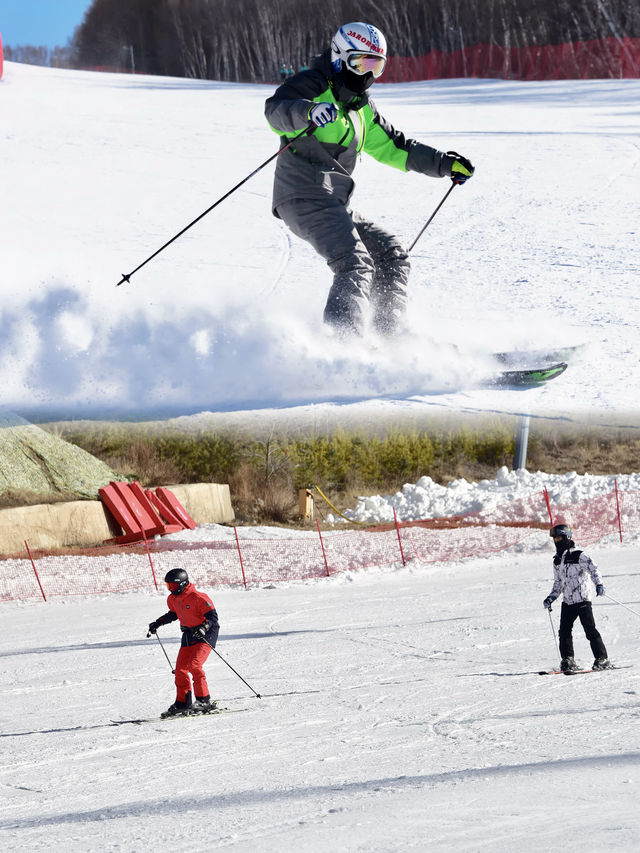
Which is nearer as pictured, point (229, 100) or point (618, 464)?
point (229, 100)

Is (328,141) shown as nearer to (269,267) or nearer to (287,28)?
(269,267)

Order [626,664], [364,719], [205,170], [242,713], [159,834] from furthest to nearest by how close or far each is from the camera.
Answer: [205,170] < [626,664] < [242,713] < [364,719] < [159,834]

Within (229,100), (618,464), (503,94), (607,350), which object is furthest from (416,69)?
(607,350)

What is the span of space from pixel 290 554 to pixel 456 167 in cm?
946

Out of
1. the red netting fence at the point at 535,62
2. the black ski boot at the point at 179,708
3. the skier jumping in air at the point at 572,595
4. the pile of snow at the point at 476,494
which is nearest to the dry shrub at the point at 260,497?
the pile of snow at the point at 476,494

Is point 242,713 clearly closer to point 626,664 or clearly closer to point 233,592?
point 626,664

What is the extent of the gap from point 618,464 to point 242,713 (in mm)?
15555

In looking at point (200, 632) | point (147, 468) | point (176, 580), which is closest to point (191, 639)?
point (200, 632)

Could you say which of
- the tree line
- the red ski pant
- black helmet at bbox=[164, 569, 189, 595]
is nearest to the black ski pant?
black helmet at bbox=[164, 569, 189, 595]

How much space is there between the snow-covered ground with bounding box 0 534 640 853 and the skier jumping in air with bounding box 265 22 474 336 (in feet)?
6.17

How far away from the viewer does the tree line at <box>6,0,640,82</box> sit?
8047mm

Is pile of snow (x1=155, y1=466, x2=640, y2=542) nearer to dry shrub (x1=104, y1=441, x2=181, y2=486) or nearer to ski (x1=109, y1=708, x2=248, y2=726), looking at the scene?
dry shrub (x1=104, y1=441, x2=181, y2=486)

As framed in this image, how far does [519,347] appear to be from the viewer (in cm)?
461

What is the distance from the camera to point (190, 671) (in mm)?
5062
